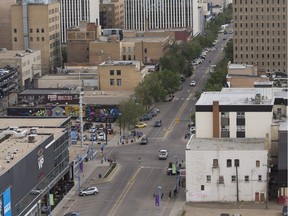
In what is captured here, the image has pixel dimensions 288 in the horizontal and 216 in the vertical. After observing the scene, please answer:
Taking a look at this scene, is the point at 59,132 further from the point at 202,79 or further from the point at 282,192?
the point at 202,79

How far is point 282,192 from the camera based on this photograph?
53531mm

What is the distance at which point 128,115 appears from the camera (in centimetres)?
7594

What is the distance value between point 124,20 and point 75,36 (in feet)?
122

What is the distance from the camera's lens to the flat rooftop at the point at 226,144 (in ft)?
181

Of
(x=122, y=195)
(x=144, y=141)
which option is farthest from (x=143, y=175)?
(x=144, y=141)

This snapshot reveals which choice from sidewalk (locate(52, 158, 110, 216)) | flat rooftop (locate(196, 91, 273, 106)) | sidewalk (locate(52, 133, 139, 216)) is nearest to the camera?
sidewalk (locate(52, 158, 110, 216))

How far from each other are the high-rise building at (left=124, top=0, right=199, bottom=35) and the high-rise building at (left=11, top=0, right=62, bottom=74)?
37478mm

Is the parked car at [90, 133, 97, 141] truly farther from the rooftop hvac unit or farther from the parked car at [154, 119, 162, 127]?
the rooftop hvac unit

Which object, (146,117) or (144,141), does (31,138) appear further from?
(146,117)

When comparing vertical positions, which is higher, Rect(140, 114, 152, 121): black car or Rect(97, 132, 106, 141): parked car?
Rect(140, 114, 152, 121): black car

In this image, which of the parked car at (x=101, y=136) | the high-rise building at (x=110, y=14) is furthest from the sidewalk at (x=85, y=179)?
the high-rise building at (x=110, y=14)

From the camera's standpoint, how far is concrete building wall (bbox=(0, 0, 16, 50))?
11788 cm

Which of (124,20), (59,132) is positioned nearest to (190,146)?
(59,132)

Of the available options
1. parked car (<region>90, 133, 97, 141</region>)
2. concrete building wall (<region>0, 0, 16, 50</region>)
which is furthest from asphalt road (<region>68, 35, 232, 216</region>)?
concrete building wall (<region>0, 0, 16, 50</region>)
